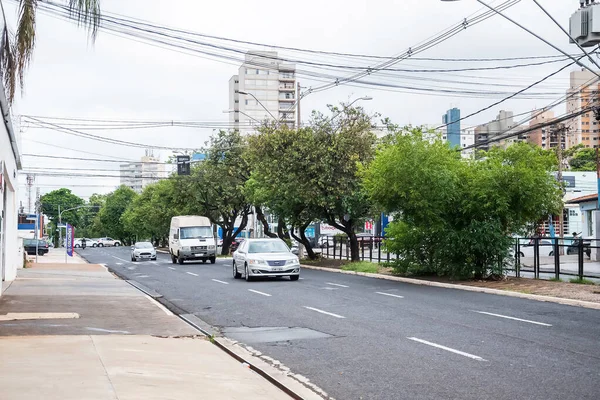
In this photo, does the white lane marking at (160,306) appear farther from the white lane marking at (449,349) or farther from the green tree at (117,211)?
the green tree at (117,211)

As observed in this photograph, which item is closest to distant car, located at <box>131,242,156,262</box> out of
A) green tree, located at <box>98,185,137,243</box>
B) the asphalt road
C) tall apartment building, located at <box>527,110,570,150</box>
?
tall apartment building, located at <box>527,110,570,150</box>

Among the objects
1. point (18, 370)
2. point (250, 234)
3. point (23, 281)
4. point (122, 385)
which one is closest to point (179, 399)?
point (122, 385)

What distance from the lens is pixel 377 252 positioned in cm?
3912

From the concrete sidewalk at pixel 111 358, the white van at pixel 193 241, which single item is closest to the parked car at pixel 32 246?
the white van at pixel 193 241

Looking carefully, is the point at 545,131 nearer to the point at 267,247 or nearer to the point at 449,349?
the point at 267,247

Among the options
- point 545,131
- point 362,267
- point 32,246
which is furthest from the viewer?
point 545,131

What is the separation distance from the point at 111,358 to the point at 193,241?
3749 cm

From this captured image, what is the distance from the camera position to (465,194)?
26016 mm

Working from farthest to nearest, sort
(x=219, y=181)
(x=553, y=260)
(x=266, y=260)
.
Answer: (x=219, y=181) < (x=266, y=260) < (x=553, y=260)

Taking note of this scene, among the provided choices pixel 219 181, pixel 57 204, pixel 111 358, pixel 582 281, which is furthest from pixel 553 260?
pixel 57 204

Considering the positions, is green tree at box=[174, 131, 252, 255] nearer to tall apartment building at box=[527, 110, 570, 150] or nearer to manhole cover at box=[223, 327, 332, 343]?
tall apartment building at box=[527, 110, 570, 150]

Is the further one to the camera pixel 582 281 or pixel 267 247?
pixel 267 247

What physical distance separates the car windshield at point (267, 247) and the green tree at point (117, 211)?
12323cm

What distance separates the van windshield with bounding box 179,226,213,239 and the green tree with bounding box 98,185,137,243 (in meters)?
102
